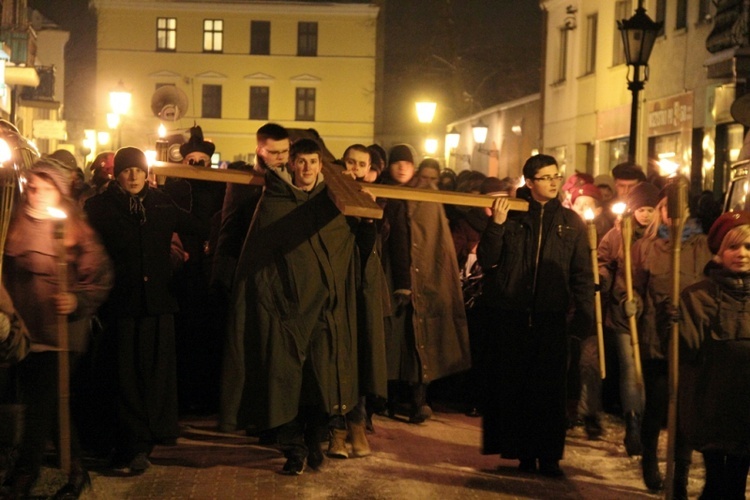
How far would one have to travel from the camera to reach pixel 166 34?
220ft

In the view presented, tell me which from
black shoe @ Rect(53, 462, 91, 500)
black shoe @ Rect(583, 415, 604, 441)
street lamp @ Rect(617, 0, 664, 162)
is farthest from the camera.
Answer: street lamp @ Rect(617, 0, 664, 162)

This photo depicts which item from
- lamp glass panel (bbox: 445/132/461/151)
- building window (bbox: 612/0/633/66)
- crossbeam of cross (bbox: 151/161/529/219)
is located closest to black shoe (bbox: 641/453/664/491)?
crossbeam of cross (bbox: 151/161/529/219)

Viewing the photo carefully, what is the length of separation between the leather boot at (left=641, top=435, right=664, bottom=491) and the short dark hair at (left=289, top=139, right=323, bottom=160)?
2729 millimetres

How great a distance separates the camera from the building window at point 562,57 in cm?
3288

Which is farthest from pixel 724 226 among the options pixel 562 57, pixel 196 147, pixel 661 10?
pixel 562 57

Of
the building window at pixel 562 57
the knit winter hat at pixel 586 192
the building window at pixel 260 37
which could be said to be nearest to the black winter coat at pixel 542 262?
the knit winter hat at pixel 586 192

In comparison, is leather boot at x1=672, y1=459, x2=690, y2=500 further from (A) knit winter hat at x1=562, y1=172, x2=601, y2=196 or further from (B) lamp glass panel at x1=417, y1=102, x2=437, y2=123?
(B) lamp glass panel at x1=417, y1=102, x2=437, y2=123

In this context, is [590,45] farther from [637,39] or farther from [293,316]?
[293,316]

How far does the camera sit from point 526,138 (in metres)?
38.8

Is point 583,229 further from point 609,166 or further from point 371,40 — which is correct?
point 371,40

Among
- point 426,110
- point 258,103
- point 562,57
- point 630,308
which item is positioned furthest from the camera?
point 258,103

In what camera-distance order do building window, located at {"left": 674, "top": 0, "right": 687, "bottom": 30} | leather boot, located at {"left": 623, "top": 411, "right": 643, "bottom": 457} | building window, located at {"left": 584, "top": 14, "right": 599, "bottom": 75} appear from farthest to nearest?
building window, located at {"left": 584, "top": 14, "right": 599, "bottom": 75}, building window, located at {"left": 674, "top": 0, "right": 687, "bottom": 30}, leather boot, located at {"left": 623, "top": 411, "right": 643, "bottom": 457}

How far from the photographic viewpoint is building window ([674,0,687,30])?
24047mm

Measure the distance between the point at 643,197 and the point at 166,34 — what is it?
5967 cm
